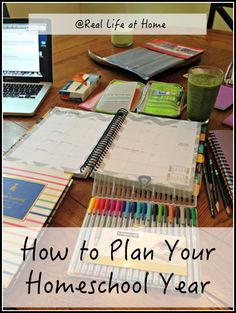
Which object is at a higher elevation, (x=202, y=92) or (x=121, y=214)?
(x=202, y=92)

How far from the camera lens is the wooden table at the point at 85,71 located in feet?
2.02

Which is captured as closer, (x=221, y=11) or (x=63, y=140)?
(x=63, y=140)

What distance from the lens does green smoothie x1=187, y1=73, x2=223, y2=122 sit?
0.80m

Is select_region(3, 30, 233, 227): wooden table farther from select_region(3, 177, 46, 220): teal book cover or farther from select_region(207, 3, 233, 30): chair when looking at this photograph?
select_region(207, 3, 233, 30): chair

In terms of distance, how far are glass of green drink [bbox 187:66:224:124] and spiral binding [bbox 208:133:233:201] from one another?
0.07 metres

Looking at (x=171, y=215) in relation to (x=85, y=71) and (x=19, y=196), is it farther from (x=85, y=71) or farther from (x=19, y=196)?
(x=85, y=71)

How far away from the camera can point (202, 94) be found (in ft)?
2.64

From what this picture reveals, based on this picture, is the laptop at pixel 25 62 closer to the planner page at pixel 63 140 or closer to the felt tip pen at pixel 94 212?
the planner page at pixel 63 140

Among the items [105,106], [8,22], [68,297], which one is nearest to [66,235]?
[68,297]

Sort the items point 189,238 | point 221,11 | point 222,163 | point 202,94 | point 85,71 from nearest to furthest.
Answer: point 189,238, point 222,163, point 202,94, point 85,71, point 221,11

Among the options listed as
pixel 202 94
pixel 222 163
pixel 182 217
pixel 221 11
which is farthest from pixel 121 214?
pixel 221 11

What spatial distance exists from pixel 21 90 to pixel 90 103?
0.21 meters

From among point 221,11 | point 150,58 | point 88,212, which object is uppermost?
point 221,11

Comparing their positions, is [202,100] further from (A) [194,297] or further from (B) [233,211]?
(A) [194,297]
